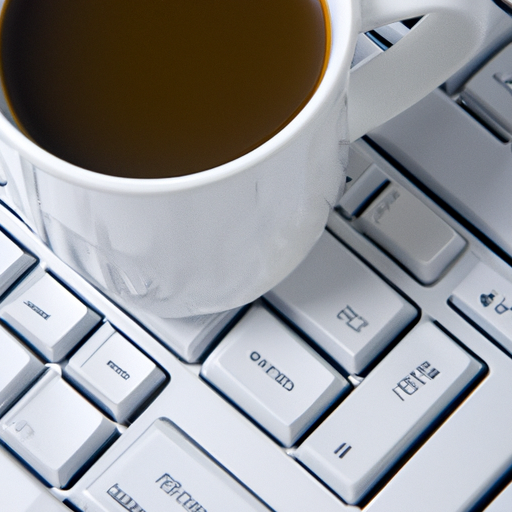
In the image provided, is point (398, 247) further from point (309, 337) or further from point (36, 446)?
point (36, 446)

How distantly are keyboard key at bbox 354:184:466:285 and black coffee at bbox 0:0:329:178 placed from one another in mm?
117

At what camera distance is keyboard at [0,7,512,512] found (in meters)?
0.42

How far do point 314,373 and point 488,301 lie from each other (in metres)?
0.11

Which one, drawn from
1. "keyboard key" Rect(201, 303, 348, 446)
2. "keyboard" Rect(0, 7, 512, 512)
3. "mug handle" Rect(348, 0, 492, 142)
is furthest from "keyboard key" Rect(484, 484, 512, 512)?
"mug handle" Rect(348, 0, 492, 142)

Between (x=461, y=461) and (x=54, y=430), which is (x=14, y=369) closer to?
(x=54, y=430)

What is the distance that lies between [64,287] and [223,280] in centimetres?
12

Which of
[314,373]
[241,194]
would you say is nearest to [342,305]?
[314,373]

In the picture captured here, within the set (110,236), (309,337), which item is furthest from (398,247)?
(110,236)

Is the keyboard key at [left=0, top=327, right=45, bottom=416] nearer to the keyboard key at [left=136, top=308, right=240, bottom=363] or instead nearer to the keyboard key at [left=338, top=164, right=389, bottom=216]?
the keyboard key at [left=136, top=308, right=240, bottom=363]

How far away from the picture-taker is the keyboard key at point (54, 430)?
422 mm

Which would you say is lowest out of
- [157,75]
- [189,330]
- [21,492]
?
[21,492]

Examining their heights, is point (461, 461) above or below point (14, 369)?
above

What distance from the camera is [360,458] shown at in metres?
0.42

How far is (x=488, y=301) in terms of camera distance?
442 millimetres
